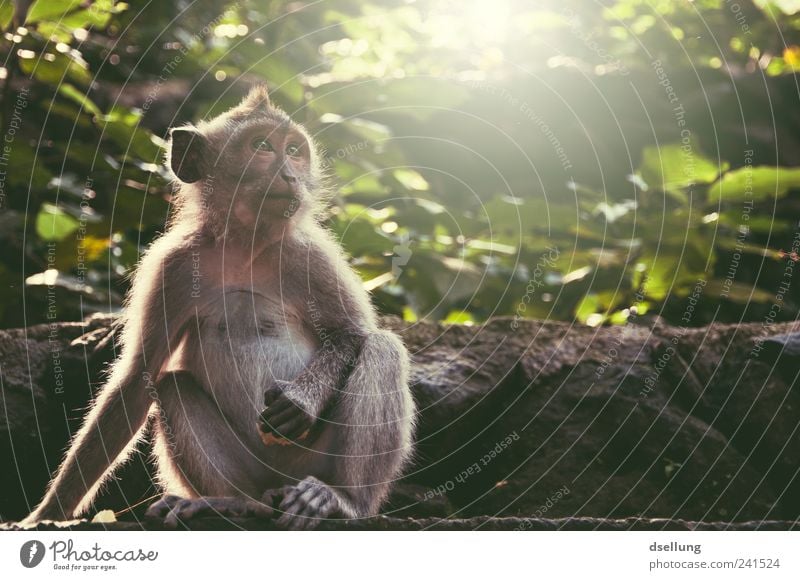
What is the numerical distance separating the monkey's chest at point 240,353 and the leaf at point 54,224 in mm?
2475

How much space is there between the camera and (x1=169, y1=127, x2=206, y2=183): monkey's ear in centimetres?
532

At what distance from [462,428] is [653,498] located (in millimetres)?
1539

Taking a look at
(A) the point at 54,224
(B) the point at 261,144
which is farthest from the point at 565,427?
(A) the point at 54,224

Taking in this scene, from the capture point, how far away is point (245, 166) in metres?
5.38

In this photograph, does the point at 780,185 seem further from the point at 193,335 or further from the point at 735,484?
the point at 193,335

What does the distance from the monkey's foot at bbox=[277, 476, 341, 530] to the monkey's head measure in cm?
161

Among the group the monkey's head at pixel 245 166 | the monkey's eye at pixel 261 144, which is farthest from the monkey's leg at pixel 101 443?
the monkey's eye at pixel 261 144

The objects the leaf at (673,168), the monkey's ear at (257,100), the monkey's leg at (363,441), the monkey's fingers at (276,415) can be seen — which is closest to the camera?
the monkey's fingers at (276,415)

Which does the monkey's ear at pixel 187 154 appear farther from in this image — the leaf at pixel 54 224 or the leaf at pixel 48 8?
the leaf at pixel 48 8

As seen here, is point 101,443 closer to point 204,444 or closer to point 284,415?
point 204,444

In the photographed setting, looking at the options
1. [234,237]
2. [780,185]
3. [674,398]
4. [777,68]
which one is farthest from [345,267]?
[777,68]

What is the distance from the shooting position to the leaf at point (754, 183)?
7.37 meters

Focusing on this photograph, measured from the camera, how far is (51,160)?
299 inches

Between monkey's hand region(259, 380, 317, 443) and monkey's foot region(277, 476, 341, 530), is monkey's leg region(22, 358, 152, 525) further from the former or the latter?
monkey's foot region(277, 476, 341, 530)
